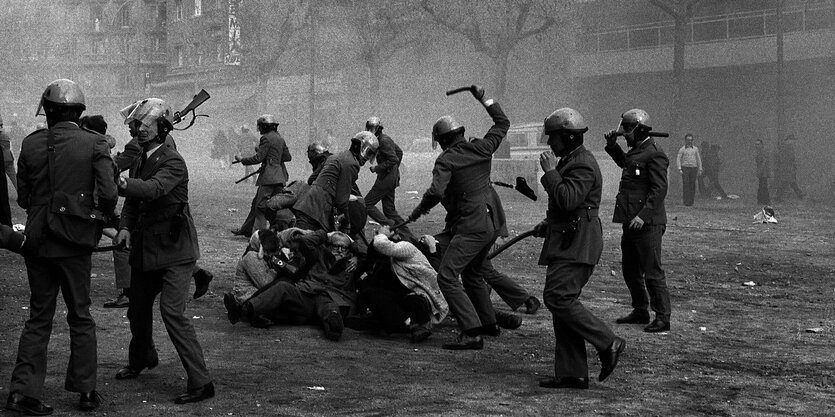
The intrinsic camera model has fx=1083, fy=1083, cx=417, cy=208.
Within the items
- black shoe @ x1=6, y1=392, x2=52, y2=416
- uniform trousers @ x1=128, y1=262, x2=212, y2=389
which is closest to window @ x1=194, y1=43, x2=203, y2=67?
uniform trousers @ x1=128, y1=262, x2=212, y2=389

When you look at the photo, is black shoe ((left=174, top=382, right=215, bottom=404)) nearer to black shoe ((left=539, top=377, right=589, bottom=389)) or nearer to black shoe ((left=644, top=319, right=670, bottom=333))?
black shoe ((left=539, top=377, right=589, bottom=389))

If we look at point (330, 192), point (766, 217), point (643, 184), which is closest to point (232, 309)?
point (330, 192)

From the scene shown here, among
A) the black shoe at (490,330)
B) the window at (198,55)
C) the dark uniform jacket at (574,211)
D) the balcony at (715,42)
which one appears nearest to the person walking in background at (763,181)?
the balcony at (715,42)

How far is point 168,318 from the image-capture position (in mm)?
6133

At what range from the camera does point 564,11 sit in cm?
4084

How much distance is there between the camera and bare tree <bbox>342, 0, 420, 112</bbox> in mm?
40062

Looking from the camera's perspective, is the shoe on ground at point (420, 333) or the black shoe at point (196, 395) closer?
A: the black shoe at point (196, 395)

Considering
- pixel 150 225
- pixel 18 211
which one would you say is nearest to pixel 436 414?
pixel 150 225

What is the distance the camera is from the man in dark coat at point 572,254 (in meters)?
6.54

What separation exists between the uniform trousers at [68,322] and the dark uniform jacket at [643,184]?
14.7 ft

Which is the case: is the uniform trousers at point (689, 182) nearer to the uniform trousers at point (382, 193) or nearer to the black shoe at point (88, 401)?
the uniform trousers at point (382, 193)

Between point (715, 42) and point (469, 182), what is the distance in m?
30.3

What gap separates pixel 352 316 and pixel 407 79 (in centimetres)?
4103

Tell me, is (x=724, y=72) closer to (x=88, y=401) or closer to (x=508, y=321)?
(x=508, y=321)
